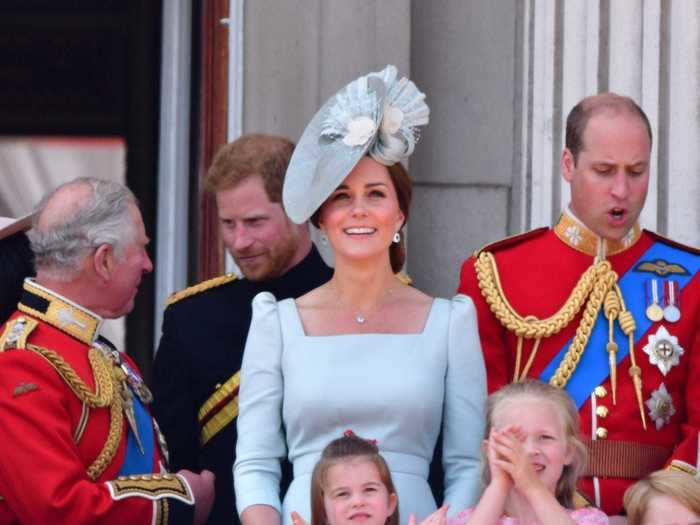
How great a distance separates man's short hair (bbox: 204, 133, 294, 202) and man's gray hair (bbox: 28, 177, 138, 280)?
417 millimetres

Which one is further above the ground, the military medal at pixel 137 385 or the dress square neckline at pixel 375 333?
the dress square neckline at pixel 375 333

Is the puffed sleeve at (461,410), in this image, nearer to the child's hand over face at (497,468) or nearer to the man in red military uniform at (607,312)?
the child's hand over face at (497,468)

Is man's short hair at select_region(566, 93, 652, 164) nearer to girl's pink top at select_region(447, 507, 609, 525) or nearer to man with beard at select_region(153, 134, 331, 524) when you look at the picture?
man with beard at select_region(153, 134, 331, 524)

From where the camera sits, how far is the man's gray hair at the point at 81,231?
18.6 ft

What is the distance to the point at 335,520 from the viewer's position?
16.7 feet

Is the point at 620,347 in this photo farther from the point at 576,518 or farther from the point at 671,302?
the point at 576,518

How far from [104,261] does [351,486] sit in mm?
996

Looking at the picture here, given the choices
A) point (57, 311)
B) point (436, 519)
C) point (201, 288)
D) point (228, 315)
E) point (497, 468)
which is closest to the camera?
point (436, 519)

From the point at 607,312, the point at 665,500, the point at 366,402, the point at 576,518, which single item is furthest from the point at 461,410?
the point at 607,312

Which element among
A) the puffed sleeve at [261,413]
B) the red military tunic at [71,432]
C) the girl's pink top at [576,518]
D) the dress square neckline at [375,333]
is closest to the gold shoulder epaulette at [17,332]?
the red military tunic at [71,432]

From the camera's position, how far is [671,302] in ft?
19.2

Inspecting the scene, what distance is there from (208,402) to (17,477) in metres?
0.84

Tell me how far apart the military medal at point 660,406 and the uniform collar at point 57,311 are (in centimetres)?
140

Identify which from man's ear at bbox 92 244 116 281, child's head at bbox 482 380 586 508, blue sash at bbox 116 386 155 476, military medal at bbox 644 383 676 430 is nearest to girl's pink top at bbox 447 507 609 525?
child's head at bbox 482 380 586 508
